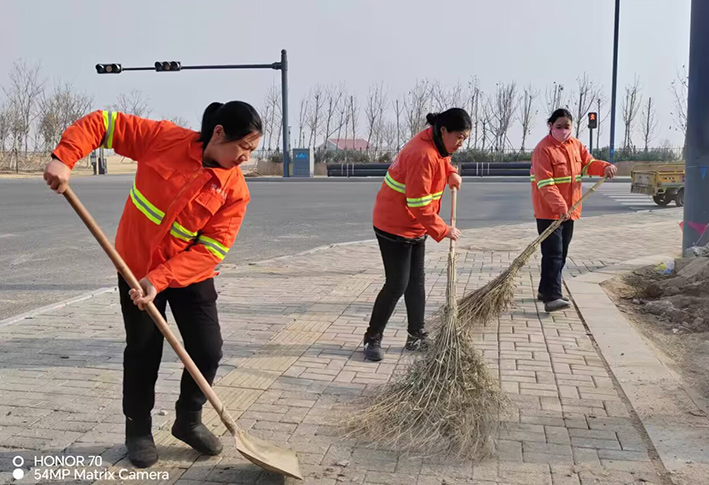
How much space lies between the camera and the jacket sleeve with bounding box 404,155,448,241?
4305mm

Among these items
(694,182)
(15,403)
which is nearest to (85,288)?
(15,403)

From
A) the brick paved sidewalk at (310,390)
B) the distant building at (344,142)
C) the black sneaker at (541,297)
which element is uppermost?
the distant building at (344,142)

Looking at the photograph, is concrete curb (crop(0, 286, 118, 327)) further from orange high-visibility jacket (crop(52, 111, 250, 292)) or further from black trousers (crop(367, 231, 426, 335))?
orange high-visibility jacket (crop(52, 111, 250, 292))

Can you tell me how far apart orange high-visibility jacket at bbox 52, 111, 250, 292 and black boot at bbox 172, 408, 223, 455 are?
2.25ft

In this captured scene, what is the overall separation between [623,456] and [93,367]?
3230 millimetres

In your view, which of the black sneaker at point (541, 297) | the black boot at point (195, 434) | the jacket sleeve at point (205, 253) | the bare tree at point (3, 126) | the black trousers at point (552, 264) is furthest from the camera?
the bare tree at point (3, 126)

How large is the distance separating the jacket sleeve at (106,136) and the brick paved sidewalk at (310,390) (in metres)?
1.43

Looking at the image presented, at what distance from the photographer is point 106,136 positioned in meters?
2.80

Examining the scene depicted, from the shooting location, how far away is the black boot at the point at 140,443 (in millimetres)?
3004

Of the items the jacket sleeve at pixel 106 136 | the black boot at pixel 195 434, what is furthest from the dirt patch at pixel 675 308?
the jacket sleeve at pixel 106 136

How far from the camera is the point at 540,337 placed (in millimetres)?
5121

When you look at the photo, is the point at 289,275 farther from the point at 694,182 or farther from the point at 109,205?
the point at 109,205

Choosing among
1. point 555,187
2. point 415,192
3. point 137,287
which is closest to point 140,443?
point 137,287

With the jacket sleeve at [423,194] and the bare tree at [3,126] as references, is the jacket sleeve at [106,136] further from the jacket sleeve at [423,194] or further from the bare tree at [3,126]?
the bare tree at [3,126]
